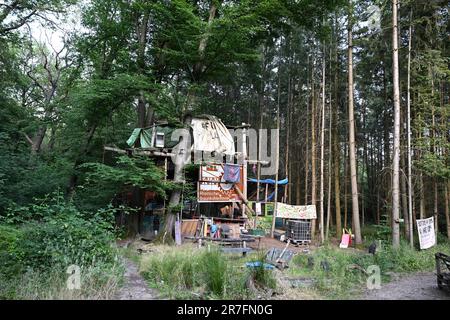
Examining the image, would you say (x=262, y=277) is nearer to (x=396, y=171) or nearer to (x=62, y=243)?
(x=62, y=243)

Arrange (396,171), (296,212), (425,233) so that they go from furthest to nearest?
(296,212), (425,233), (396,171)

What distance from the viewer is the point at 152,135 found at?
42.9 ft

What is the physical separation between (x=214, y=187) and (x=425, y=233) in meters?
8.27

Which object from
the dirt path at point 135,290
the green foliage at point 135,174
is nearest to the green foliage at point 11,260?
the dirt path at point 135,290

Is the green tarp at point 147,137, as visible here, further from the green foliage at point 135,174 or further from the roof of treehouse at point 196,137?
the green foliage at point 135,174

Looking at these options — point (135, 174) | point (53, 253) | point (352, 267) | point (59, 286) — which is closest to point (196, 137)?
point (135, 174)

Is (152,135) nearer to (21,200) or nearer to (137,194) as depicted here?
(137,194)

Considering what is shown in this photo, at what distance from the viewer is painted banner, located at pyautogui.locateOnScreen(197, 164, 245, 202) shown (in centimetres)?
1208

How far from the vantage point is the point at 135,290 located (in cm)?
514

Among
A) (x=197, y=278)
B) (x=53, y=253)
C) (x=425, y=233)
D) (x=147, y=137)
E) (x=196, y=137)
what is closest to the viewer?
(x=53, y=253)

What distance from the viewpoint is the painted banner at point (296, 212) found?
544 inches

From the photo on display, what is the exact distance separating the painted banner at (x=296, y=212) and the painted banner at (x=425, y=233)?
440cm

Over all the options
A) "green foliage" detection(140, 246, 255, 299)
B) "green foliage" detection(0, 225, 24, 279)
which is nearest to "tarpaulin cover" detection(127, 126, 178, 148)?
"green foliage" detection(140, 246, 255, 299)

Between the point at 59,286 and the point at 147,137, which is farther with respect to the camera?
the point at 147,137
